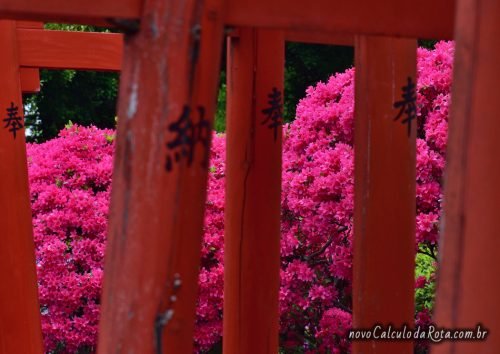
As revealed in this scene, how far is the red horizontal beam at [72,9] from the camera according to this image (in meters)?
1.87

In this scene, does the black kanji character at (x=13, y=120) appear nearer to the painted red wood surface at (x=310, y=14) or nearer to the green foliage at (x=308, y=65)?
the painted red wood surface at (x=310, y=14)

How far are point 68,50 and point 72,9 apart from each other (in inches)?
113

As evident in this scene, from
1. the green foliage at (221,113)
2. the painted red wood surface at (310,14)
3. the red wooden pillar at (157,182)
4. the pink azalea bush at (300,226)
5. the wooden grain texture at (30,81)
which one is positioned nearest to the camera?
the red wooden pillar at (157,182)

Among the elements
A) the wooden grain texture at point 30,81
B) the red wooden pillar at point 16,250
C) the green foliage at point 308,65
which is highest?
the green foliage at point 308,65

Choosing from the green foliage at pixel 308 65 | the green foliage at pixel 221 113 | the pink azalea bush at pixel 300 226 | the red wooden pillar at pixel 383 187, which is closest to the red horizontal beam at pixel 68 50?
the pink azalea bush at pixel 300 226

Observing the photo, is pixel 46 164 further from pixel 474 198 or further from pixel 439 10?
pixel 474 198

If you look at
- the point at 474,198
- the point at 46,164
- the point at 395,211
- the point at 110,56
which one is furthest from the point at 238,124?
the point at 46,164

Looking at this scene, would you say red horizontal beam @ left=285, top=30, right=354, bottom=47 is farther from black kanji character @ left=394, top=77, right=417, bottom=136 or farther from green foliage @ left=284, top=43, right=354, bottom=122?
green foliage @ left=284, top=43, right=354, bottom=122

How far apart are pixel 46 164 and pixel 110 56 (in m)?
0.83

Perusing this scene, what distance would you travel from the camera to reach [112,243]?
1.82 meters

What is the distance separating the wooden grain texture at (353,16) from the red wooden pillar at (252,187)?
3.23 ft

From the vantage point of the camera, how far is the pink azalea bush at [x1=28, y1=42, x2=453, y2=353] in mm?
3920

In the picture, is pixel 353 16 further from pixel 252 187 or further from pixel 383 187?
pixel 252 187

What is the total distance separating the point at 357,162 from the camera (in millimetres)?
2494
